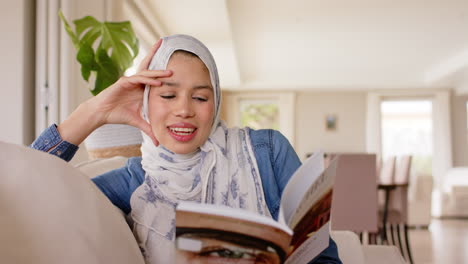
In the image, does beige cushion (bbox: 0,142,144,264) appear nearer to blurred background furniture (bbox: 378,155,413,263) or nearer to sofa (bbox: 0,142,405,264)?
sofa (bbox: 0,142,405,264)

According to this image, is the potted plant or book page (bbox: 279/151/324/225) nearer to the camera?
book page (bbox: 279/151/324/225)

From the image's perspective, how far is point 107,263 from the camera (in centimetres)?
78

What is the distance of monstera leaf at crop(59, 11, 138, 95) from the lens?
222 centimetres

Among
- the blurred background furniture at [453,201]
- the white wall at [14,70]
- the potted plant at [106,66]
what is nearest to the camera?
the potted plant at [106,66]

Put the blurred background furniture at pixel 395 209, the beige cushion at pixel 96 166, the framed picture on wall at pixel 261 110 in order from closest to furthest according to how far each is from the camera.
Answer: the beige cushion at pixel 96 166
the blurred background furniture at pixel 395 209
the framed picture on wall at pixel 261 110

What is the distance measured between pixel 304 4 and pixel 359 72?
4.37 metres

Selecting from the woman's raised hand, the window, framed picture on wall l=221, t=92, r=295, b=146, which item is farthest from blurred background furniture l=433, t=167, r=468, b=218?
the woman's raised hand

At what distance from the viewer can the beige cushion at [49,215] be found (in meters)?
0.67

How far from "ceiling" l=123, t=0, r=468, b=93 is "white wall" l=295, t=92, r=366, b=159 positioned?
1.47 ft

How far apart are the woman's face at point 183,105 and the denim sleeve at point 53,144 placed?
27 centimetres

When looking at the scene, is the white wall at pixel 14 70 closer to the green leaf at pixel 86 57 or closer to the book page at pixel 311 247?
the green leaf at pixel 86 57

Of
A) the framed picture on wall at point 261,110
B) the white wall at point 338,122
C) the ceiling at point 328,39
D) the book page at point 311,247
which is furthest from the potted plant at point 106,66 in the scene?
the white wall at point 338,122

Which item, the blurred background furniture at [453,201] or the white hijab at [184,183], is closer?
the white hijab at [184,183]

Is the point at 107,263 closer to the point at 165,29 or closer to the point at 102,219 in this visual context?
the point at 102,219
